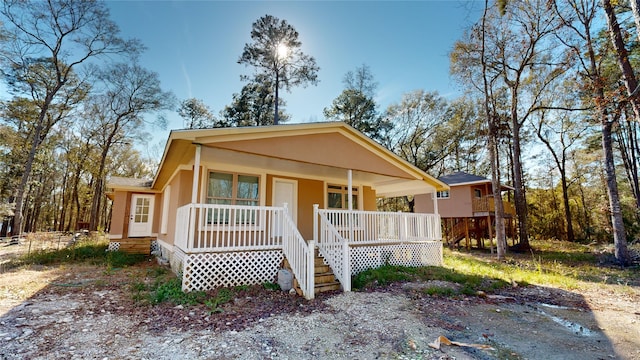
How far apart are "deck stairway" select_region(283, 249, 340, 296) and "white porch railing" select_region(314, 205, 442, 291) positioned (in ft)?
0.48

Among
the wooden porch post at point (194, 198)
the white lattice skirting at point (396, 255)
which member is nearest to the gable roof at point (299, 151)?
the wooden porch post at point (194, 198)

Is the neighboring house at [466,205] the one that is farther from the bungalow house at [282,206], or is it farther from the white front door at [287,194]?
the white front door at [287,194]

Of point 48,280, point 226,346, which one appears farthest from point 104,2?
point 226,346

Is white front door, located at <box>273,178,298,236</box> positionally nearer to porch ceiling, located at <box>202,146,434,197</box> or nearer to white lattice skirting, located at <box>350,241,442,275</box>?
porch ceiling, located at <box>202,146,434,197</box>

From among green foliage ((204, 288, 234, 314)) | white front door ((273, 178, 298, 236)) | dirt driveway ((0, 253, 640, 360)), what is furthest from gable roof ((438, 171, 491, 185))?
green foliage ((204, 288, 234, 314))

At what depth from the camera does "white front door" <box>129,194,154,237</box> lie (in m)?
13.0

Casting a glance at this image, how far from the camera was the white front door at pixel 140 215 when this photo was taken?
13.0m

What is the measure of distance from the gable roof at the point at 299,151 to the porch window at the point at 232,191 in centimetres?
65

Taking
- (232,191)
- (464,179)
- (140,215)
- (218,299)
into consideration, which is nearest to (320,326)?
(218,299)

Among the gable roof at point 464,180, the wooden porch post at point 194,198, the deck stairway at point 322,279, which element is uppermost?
the gable roof at point 464,180

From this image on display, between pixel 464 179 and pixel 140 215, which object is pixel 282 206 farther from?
pixel 464 179

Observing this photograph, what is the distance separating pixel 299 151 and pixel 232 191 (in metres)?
2.41

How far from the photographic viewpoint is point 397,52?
42.3ft

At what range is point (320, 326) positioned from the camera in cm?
457
